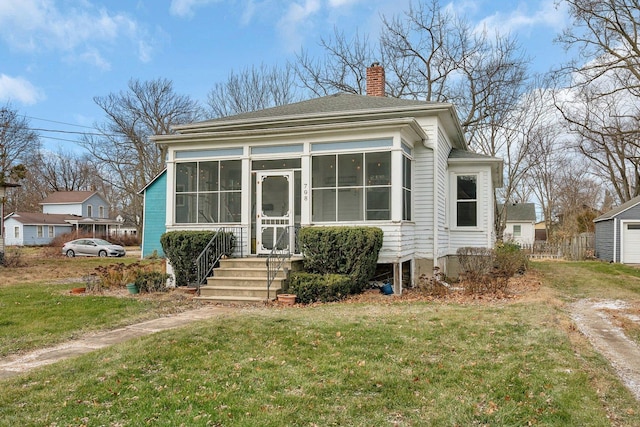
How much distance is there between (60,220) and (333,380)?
43.9 meters

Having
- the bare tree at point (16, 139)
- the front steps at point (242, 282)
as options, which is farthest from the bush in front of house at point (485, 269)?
the bare tree at point (16, 139)

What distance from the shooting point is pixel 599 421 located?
11.6 ft

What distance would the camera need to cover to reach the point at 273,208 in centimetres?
1108

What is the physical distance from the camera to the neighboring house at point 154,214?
2183cm

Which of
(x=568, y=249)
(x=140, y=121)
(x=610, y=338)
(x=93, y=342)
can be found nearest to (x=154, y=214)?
(x=93, y=342)

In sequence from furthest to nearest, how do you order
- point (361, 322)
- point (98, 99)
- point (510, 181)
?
point (98, 99) < point (510, 181) < point (361, 322)

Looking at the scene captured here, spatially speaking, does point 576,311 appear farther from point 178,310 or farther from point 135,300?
point 135,300

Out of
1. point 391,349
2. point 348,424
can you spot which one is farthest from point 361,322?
point 348,424

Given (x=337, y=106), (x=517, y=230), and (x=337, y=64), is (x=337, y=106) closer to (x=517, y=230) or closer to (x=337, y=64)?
(x=337, y=64)

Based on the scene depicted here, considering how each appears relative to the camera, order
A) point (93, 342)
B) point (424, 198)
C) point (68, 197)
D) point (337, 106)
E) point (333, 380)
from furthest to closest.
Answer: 1. point (68, 197)
2. point (337, 106)
3. point (424, 198)
4. point (93, 342)
5. point (333, 380)

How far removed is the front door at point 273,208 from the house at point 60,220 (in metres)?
29.9

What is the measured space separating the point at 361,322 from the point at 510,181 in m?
24.5

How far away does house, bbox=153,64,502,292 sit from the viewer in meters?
10.1

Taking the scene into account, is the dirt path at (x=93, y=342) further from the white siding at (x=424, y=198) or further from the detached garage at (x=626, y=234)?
the detached garage at (x=626, y=234)
